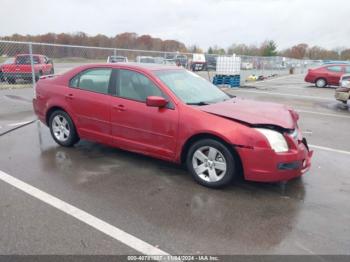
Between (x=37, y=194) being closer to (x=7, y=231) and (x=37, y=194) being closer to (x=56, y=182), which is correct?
(x=56, y=182)

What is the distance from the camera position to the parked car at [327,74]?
64.4ft

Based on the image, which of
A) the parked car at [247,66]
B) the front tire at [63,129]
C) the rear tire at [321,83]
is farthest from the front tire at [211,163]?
the parked car at [247,66]

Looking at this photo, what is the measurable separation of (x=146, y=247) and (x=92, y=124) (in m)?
2.80

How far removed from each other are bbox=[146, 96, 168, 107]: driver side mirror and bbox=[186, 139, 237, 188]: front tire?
27.4 inches

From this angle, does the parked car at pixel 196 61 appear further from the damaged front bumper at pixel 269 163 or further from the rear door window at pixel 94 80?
the damaged front bumper at pixel 269 163

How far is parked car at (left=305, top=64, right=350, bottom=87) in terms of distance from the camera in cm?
1963

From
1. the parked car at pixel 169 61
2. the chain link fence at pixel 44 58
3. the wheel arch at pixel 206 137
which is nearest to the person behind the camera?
the wheel arch at pixel 206 137

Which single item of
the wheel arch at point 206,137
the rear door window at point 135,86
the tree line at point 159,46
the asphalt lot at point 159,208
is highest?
the tree line at point 159,46

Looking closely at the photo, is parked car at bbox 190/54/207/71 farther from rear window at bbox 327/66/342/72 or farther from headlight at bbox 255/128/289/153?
headlight at bbox 255/128/289/153

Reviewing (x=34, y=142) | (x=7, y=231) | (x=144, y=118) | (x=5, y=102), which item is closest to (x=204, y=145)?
(x=144, y=118)

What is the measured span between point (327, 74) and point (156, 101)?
61.5ft

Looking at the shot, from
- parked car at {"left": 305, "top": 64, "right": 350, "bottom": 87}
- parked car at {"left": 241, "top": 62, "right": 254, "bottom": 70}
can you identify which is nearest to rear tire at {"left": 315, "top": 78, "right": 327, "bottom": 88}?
parked car at {"left": 305, "top": 64, "right": 350, "bottom": 87}

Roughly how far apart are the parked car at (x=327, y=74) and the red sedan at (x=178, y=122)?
17.1 metres

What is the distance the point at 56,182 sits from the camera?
169 inches
